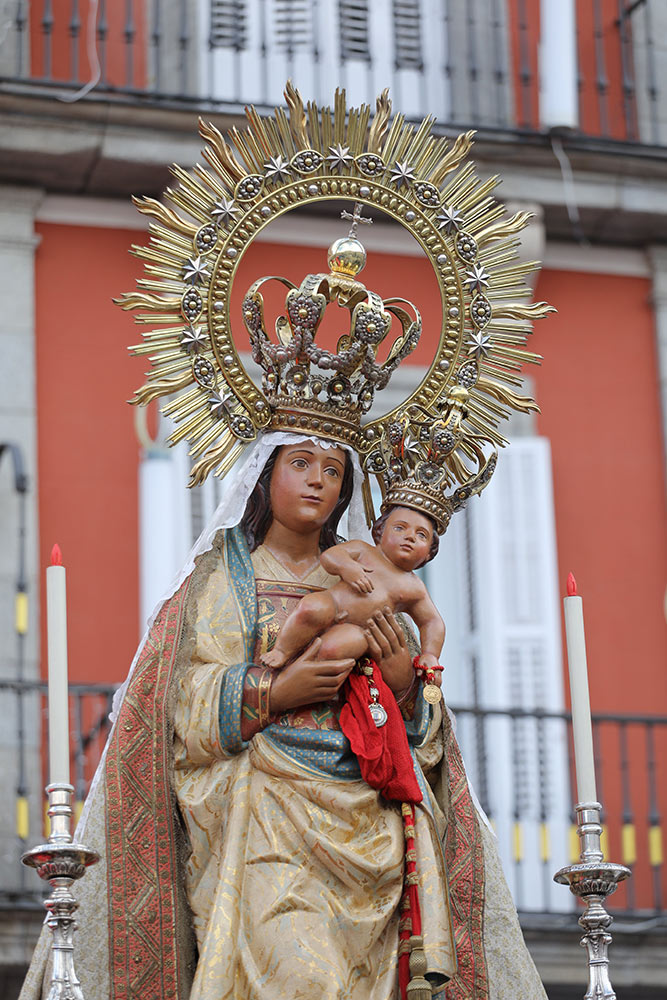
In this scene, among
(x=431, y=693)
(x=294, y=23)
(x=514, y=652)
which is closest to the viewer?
(x=431, y=693)

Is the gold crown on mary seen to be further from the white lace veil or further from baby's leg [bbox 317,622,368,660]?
baby's leg [bbox 317,622,368,660]

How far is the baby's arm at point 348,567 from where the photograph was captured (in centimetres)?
551

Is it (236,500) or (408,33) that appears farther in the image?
(408,33)

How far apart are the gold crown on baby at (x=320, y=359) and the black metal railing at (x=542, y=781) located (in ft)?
13.7

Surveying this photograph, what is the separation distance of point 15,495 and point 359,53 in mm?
2521

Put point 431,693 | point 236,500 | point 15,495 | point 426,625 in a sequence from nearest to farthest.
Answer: point 431,693 → point 426,625 → point 236,500 → point 15,495

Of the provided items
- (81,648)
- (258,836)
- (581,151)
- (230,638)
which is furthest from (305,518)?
(581,151)

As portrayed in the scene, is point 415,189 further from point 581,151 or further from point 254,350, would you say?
point 581,151

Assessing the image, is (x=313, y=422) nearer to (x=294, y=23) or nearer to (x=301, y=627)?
(x=301, y=627)

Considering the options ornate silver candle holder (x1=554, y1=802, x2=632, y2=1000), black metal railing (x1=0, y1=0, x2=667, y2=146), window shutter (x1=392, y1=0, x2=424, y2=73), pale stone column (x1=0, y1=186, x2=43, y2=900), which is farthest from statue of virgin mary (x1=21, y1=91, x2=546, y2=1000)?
window shutter (x1=392, y1=0, x2=424, y2=73)

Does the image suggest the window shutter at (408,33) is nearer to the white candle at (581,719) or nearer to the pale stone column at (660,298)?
the pale stone column at (660,298)

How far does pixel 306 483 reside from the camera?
565cm

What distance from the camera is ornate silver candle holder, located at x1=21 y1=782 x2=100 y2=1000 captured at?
506 centimetres

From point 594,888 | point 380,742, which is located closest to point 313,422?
point 380,742
